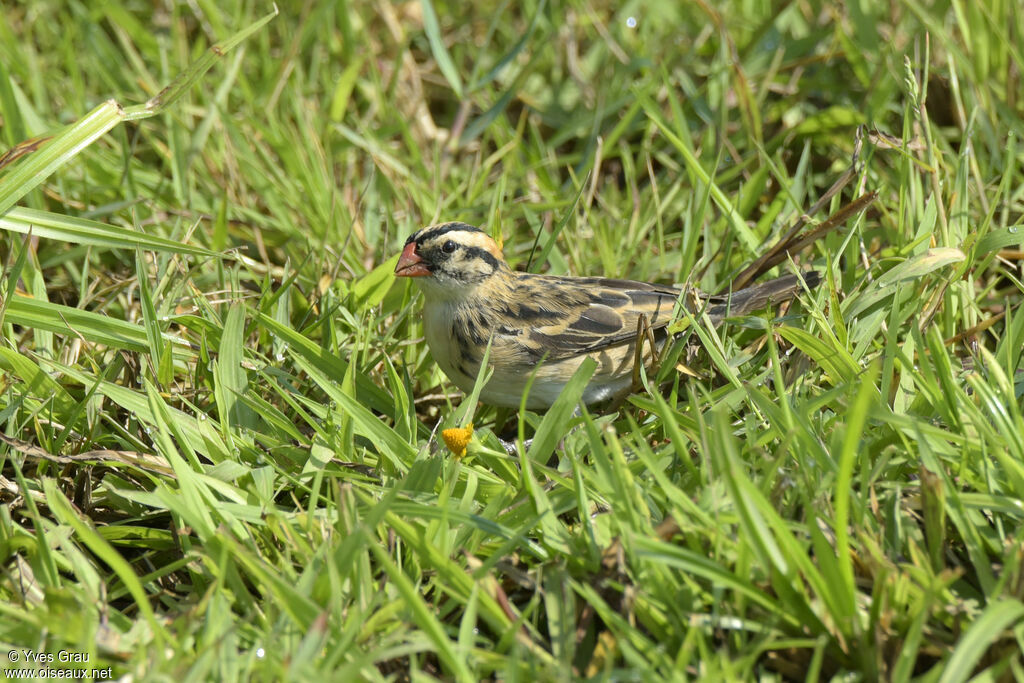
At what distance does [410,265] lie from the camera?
4.41 metres

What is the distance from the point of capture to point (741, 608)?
2.82 m

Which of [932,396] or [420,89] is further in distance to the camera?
[420,89]

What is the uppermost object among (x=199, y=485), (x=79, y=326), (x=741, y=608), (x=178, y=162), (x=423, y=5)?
(x=423, y=5)

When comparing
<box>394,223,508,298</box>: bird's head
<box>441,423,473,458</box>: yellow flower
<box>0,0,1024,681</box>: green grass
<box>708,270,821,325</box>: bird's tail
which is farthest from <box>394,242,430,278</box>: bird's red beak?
<box>708,270,821,325</box>: bird's tail

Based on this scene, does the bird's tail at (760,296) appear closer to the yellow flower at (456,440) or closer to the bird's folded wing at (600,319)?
the bird's folded wing at (600,319)

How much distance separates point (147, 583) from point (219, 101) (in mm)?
3307

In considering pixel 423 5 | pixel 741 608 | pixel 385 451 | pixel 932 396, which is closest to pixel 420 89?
pixel 423 5

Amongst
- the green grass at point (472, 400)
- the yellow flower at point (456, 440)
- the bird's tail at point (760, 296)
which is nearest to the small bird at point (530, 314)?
the bird's tail at point (760, 296)

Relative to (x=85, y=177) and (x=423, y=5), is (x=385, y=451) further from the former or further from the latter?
(x=423, y=5)

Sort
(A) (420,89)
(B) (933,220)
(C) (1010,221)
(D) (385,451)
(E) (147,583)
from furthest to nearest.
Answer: (A) (420,89) → (C) (1010,221) → (B) (933,220) → (D) (385,451) → (E) (147,583)

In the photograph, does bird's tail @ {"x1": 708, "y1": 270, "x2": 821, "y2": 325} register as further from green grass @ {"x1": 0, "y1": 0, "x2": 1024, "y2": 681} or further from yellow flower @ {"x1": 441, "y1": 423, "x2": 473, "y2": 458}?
yellow flower @ {"x1": 441, "y1": 423, "x2": 473, "y2": 458}

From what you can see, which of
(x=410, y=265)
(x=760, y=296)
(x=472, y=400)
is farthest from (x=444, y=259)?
(x=760, y=296)

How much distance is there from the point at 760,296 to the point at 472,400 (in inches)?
54.9

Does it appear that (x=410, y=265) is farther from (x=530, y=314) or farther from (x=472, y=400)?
(x=472, y=400)
